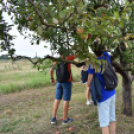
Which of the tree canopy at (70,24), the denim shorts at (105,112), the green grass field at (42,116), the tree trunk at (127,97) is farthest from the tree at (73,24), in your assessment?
the tree trunk at (127,97)

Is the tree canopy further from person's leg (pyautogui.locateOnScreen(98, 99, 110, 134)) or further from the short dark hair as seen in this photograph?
person's leg (pyautogui.locateOnScreen(98, 99, 110, 134))

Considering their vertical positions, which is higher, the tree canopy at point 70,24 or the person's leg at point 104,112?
the tree canopy at point 70,24

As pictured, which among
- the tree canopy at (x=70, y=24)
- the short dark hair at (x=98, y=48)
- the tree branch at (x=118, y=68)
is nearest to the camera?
the tree canopy at (x=70, y=24)

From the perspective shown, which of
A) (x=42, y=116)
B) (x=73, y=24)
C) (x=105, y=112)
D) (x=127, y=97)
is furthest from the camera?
(x=42, y=116)

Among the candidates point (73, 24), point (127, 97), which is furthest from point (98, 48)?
point (127, 97)

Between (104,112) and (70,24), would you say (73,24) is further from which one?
(104,112)

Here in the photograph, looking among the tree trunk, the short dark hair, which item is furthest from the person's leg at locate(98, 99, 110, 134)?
the tree trunk

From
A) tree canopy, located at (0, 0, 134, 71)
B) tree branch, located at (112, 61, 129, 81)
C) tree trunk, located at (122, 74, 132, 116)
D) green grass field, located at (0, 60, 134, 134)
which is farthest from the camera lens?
tree trunk, located at (122, 74, 132, 116)

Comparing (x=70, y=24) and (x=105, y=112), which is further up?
(x=70, y=24)

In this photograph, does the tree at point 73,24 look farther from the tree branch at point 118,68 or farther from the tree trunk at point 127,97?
the tree trunk at point 127,97

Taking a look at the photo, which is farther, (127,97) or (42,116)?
(42,116)

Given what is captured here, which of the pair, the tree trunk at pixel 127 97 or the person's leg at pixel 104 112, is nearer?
the person's leg at pixel 104 112

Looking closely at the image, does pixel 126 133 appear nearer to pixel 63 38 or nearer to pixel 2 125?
pixel 63 38

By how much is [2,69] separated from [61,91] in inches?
279
